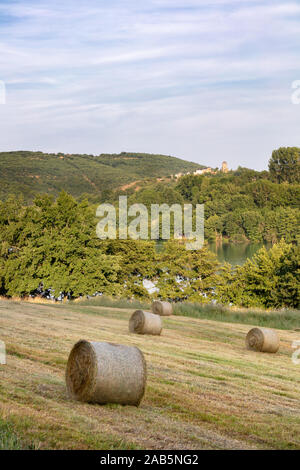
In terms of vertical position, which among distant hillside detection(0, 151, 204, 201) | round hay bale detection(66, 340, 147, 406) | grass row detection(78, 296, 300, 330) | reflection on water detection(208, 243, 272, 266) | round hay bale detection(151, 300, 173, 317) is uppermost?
distant hillside detection(0, 151, 204, 201)

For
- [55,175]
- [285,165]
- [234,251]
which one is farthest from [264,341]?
[285,165]

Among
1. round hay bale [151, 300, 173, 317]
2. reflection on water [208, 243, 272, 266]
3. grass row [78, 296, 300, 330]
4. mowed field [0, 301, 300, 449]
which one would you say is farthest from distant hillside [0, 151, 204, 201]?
mowed field [0, 301, 300, 449]

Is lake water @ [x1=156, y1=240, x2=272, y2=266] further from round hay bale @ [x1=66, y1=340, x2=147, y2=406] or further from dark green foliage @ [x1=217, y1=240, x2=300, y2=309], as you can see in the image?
round hay bale @ [x1=66, y1=340, x2=147, y2=406]

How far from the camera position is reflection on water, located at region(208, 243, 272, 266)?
3396 inches

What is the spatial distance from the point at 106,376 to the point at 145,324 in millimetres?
10326

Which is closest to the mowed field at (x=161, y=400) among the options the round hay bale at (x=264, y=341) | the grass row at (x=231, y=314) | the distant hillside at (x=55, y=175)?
the round hay bale at (x=264, y=341)

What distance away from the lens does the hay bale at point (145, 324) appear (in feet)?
58.2

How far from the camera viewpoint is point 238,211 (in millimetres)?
122125

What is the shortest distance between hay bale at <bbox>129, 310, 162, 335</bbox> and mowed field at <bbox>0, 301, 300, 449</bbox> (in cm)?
93

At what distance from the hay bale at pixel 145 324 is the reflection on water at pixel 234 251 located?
64.7m

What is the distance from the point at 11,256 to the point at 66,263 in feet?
16.4

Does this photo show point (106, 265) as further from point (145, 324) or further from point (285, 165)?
point (285, 165)

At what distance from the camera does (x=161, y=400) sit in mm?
8484

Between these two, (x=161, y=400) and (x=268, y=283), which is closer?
(x=161, y=400)
